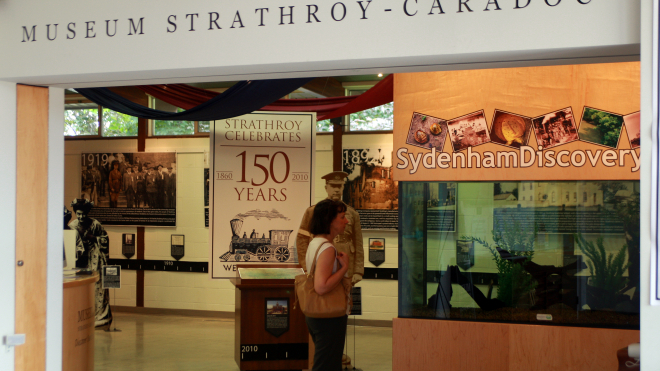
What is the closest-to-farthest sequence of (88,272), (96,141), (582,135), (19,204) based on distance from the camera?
1. (19,204)
2. (582,135)
3. (88,272)
4. (96,141)

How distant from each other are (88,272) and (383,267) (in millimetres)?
3811

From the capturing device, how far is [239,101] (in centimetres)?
384

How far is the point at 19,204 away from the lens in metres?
2.51

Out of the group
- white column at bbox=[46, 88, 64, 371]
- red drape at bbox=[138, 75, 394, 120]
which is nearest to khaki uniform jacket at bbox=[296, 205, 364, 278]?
red drape at bbox=[138, 75, 394, 120]

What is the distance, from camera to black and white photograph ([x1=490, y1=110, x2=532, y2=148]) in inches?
150

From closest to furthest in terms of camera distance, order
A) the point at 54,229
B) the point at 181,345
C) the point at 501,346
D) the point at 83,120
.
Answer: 1. the point at 54,229
2. the point at 501,346
3. the point at 181,345
4. the point at 83,120

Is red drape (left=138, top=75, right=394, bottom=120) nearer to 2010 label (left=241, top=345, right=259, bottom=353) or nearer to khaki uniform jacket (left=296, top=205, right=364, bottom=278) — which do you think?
khaki uniform jacket (left=296, top=205, right=364, bottom=278)

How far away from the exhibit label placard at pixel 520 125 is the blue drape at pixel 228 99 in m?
0.93

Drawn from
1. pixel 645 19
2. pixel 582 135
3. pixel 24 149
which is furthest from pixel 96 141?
pixel 645 19

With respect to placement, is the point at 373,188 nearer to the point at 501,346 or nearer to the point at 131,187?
the point at 131,187

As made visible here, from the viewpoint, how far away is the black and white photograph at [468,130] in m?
3.87

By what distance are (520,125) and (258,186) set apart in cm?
251

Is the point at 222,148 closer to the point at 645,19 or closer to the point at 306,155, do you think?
the point at 306,155

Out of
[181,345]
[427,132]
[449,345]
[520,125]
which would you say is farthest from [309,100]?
[181,345]
